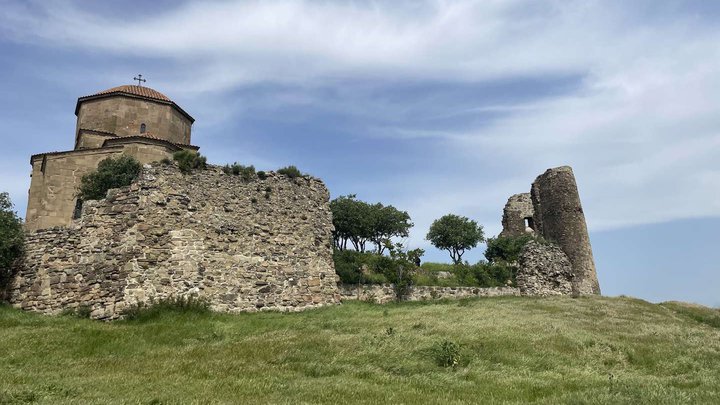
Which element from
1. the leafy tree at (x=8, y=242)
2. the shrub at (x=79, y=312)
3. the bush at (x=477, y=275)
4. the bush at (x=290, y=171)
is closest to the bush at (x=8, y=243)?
the leafy tree at (x=8, y=242)

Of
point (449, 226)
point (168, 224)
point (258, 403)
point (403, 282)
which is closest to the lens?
point (258, 403)

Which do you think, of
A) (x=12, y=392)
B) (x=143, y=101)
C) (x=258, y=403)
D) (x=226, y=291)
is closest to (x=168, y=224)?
(x=226, y=291)

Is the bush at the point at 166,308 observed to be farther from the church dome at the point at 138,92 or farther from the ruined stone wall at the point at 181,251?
the church dome at the point at 138,92

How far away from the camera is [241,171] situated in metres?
20.4

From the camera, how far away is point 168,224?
18.2 meters

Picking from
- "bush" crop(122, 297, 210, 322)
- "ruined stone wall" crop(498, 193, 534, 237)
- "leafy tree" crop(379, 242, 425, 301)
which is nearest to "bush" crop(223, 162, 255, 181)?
"bush" crop(122, 297, 210, 322)

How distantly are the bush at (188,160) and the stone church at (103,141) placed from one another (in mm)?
16510

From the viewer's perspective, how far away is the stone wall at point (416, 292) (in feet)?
79.7

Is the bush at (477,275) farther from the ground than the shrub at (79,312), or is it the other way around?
the bush at (477,275)

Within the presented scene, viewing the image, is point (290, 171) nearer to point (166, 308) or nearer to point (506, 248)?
point (166, 308)

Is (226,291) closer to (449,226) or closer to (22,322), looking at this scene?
(22,322)

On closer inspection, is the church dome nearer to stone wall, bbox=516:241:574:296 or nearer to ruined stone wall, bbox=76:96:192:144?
ruined stone wall, bbox=76:96:192:144

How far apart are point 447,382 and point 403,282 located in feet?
54.0

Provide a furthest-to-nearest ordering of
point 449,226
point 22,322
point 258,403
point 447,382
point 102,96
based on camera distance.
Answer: point 449,226 < point 102,96 < point 22,322 < point 447,382 < point 258,403
